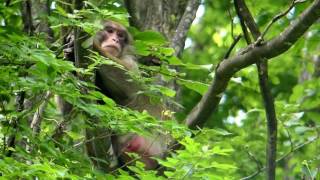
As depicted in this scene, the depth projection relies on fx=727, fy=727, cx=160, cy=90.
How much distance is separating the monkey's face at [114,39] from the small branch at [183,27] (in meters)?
0.79

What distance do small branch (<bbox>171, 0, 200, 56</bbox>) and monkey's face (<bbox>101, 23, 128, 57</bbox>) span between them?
2.60 feet

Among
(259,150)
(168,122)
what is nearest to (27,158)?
(168,122)

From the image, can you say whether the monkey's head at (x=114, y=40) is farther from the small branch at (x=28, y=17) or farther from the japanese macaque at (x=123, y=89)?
the small branch at (x=28, y=17)

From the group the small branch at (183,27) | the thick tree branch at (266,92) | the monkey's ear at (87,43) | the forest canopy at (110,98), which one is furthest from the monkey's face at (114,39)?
the thick tree branch at (266,92)

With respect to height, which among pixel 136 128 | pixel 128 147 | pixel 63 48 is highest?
pixel 63 48

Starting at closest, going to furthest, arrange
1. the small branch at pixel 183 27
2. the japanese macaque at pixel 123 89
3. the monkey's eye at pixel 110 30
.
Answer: the small branch at pixel 183 27, the japanese macaque at pixel 123 89, the monkey's eye at pixel 110 30

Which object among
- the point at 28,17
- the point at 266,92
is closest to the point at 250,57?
the point at 266,92

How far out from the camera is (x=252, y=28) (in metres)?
4.07

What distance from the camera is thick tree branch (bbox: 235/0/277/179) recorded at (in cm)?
409

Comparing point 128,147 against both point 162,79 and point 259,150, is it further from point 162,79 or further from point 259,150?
point 259,150

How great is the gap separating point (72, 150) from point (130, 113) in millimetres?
461

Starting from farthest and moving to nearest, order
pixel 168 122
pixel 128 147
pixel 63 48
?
pixel 128 147
pixel 63 48
pixel 168 122

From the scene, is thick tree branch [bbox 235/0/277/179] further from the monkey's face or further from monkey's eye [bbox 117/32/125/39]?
monkey's eye [bbox 117/32/125/39]

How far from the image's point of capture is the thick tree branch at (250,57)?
12.1 ft
